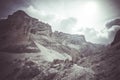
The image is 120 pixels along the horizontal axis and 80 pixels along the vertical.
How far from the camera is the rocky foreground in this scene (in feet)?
84.7

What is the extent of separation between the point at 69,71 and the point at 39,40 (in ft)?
174

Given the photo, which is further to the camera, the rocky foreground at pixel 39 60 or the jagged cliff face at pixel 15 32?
the jagged cliff face at pixel 15 32

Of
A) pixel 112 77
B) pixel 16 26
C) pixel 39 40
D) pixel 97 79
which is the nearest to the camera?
pixel 112 77

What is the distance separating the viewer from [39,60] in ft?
169

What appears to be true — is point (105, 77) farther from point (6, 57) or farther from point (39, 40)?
point (39, 40)

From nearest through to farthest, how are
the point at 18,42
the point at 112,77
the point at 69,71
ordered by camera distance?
the point at 112,77 → the point at 69,71 → the point at 18,42

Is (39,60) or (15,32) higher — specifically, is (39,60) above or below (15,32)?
below

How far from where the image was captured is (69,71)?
2933 cm

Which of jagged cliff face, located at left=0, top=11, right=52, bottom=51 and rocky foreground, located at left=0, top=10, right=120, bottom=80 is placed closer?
rocky foreground, located at left=0, top=10, right=120, bottom=80

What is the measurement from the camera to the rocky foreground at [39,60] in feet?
84.7

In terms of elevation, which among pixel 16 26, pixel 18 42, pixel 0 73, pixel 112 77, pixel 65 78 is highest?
pixel 16 26

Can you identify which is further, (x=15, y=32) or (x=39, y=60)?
(x=15, y=32)

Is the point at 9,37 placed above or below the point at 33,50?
above

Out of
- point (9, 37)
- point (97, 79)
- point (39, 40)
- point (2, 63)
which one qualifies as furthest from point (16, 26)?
point (97, 79)
